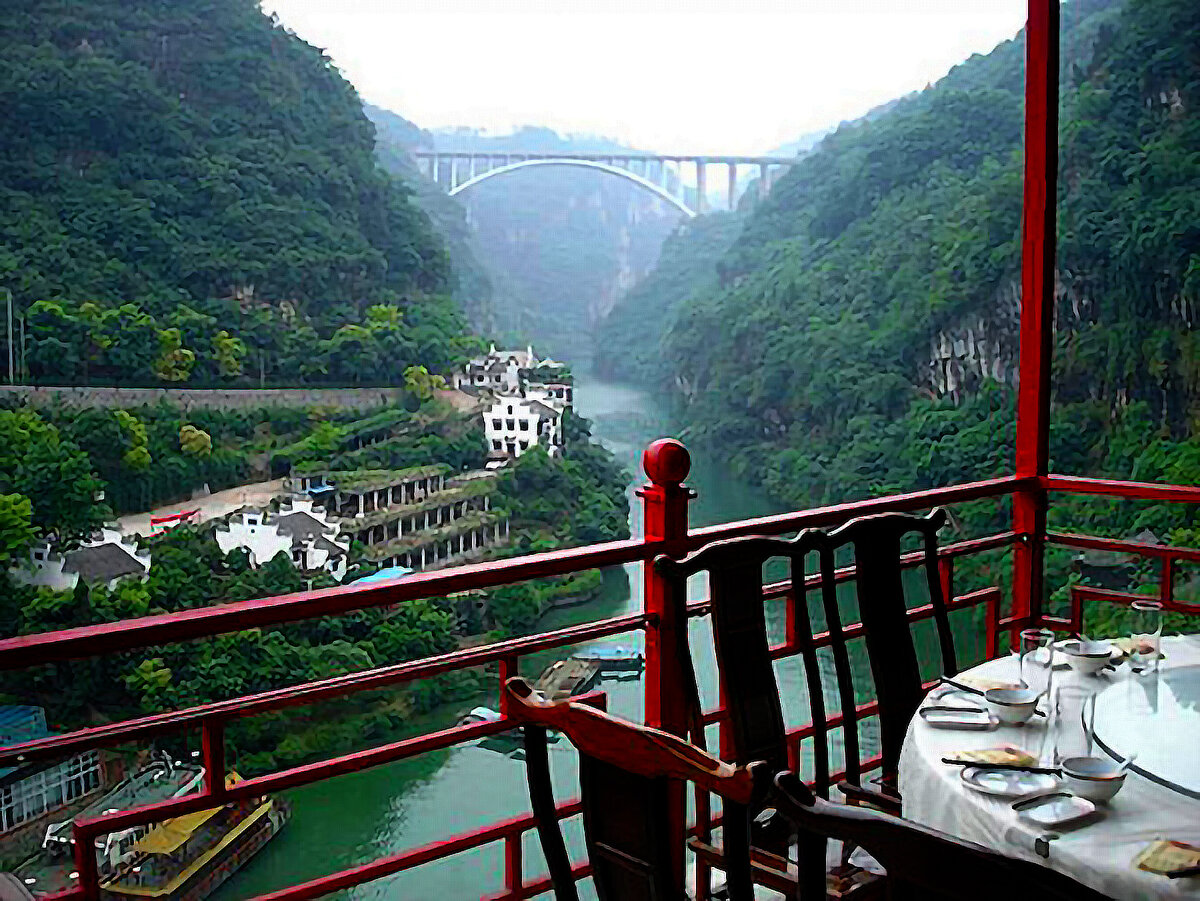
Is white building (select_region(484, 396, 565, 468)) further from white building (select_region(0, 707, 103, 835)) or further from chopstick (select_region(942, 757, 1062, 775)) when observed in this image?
chopstick (select_region(942, 757, 1062, 775))

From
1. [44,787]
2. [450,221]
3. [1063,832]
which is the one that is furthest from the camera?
[450,221]

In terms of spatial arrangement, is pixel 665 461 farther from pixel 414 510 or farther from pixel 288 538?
pixel 414 510

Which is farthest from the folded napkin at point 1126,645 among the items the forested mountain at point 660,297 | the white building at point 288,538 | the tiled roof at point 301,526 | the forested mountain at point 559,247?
the forested mountain at point 559,247

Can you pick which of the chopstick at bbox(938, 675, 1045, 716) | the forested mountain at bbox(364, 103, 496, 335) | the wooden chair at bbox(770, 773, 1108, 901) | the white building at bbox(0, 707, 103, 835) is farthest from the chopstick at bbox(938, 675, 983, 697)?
the forested mountain at bbox(364, 103, 496, 335)

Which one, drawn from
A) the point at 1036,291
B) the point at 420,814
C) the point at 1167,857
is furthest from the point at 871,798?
the point at 420,814

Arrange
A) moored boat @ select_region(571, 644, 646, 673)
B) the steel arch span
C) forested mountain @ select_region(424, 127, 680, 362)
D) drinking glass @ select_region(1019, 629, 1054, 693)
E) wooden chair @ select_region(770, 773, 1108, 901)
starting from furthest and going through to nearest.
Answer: the steel arch span → forested mountain @ select_region(424, 127, 680, 362) → moored boat @ select_region(571, 644, 646, 673) → drinking glass @ select_region(1019, 629, 1054, 693) → wooden chair @ select_region(770, 773, 1108, 901)

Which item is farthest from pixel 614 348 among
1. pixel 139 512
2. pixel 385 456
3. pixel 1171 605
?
pixel 1171 605

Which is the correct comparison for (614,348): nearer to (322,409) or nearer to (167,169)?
(322,409)
